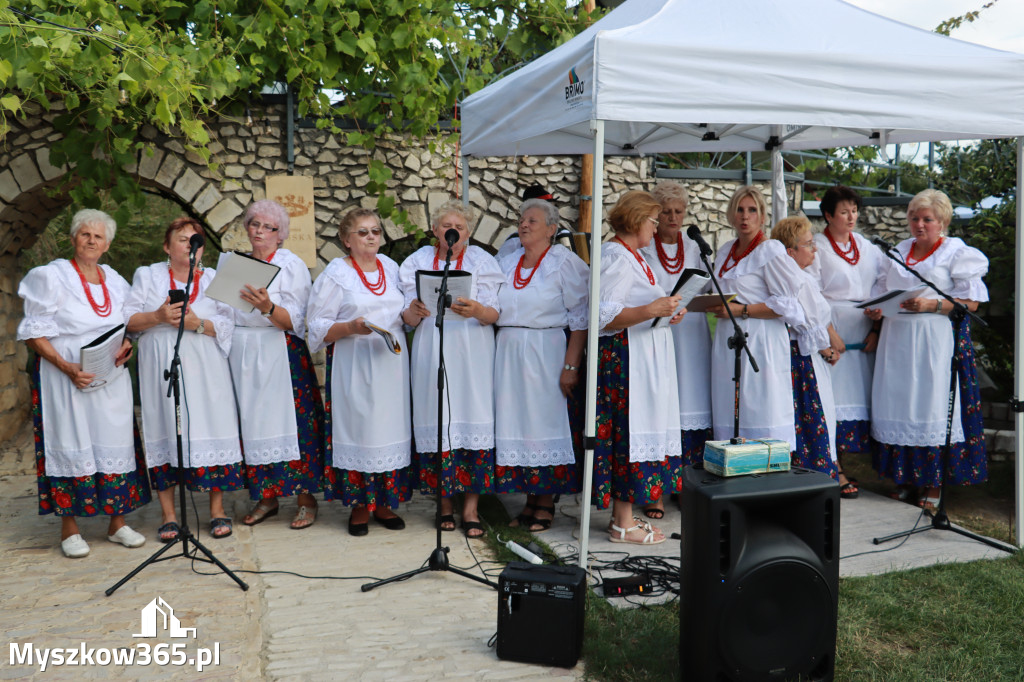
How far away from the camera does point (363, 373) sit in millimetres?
4691

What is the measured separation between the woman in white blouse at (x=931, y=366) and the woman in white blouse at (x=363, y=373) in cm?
309

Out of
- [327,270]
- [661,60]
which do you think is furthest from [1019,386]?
[327,270]

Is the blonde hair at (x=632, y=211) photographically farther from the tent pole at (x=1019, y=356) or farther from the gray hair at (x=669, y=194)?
the tent pole at (x=1019, y=356)

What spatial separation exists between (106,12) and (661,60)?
3.68m

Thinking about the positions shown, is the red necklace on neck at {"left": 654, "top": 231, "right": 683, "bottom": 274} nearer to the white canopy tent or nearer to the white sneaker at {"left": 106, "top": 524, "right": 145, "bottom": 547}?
the white canopy tent

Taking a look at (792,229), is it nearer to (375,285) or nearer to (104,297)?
(375,285)

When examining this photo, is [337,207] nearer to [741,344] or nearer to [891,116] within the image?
[741,344]

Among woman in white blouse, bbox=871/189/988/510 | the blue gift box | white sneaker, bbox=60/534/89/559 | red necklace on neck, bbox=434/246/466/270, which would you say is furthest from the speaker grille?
white sneaker, bbox=60/534/89/559

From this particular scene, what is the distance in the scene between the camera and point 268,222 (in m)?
4.77

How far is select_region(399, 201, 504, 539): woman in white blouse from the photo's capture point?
469 centimetres

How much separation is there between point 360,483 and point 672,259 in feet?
7.47

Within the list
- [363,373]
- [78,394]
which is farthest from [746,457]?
[78,394]

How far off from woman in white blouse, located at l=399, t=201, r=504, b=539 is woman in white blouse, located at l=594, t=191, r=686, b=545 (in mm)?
662

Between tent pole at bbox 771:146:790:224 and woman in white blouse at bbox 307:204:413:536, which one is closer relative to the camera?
woman in white blouse at bbox 307:204:413:536
